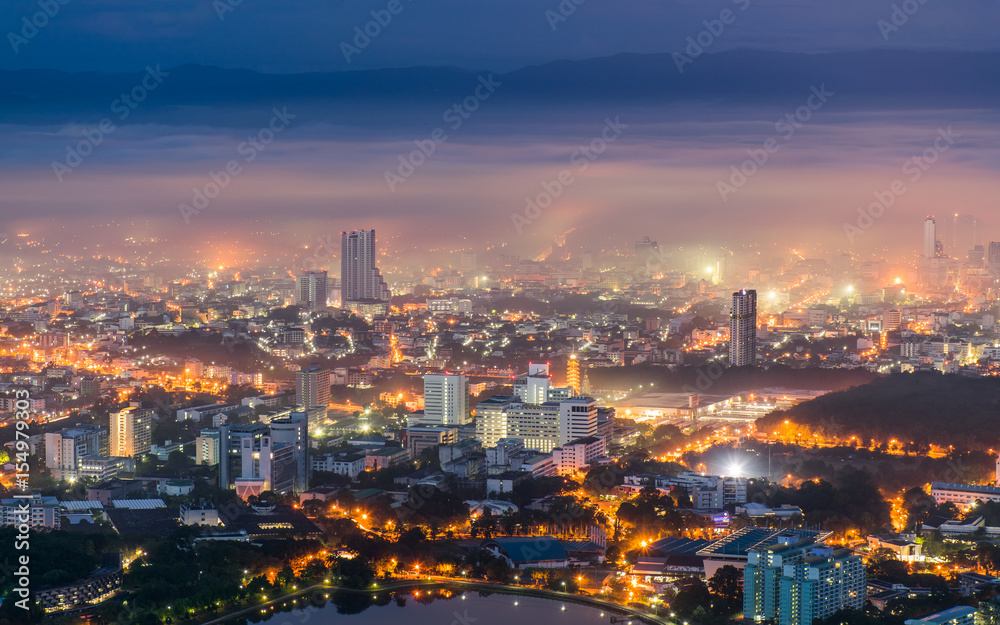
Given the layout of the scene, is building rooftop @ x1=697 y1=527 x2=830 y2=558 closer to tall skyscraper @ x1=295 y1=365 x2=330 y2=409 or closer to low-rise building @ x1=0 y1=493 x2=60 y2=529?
low-rise building @ x1=0 y1=493 x2=60 y2=529

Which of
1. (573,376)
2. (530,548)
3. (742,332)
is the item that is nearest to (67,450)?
(530,548)

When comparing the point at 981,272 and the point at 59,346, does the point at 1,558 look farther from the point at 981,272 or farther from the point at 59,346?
the point at 981,272

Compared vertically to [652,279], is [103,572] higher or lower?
lower

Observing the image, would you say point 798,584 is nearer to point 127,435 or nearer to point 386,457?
point 386,457

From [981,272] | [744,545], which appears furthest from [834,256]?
[744,545]

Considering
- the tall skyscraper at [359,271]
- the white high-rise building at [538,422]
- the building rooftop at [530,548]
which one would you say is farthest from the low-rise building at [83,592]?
the tall skyscraper at [359,271]

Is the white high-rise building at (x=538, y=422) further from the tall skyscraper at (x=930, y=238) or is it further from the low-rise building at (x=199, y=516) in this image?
the tall skyscraper at (x=930, y=238)
